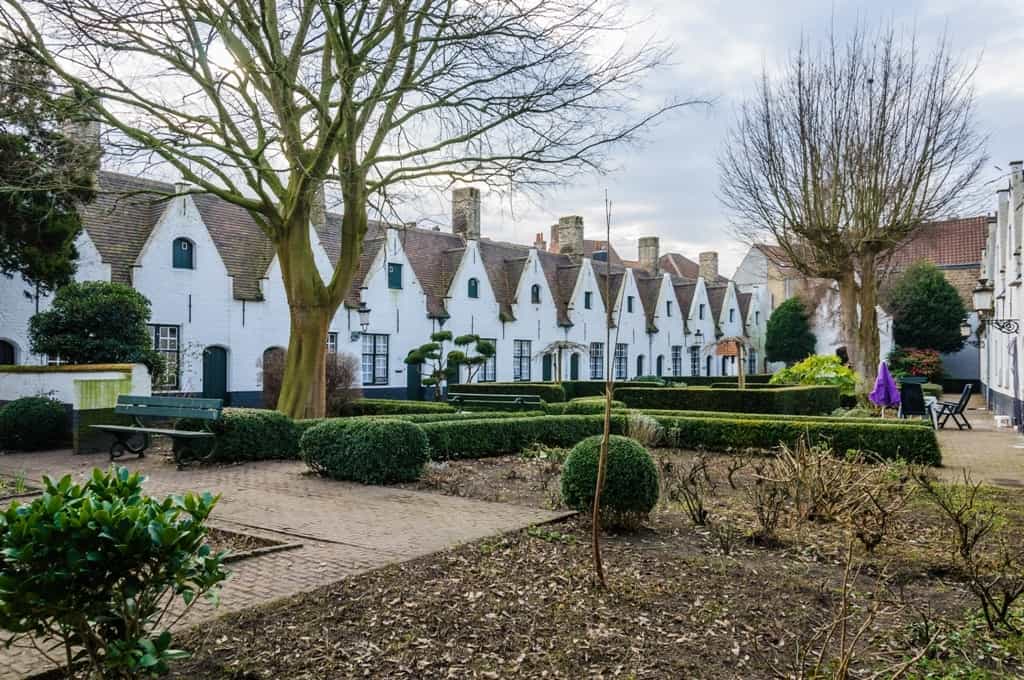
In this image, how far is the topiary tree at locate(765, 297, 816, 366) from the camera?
4731 centimetres

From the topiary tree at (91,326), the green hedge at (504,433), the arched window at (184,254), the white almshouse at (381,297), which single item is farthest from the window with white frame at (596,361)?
the topiary tree at (91,326)

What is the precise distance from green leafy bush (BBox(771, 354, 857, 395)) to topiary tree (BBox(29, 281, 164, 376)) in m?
21.1

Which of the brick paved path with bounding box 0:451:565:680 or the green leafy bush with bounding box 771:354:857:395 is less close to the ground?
the green leafy bush with bounding box 771:354:857:395

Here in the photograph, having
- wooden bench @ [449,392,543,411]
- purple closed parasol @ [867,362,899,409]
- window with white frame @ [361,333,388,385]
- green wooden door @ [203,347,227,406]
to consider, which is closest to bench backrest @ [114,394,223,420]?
wooden bench @ [449,392,543,411]

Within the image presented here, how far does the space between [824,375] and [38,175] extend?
23465mm

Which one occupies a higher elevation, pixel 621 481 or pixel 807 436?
pixel 621 481

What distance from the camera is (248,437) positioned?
12844mm

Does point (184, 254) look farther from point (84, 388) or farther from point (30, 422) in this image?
point (84, 388)

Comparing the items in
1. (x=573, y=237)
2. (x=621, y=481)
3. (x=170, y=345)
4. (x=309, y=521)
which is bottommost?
(x=309, y=521)

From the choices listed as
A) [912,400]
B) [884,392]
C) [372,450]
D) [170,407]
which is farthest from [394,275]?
[372,450]

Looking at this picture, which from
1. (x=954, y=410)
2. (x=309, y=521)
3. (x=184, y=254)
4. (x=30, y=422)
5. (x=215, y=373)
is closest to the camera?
(x=309, y=521)

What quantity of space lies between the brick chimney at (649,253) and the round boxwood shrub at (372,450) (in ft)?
130

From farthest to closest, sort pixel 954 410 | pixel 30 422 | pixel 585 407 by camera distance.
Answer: pixel 954 410, pixel 585 407, pixel 30 422

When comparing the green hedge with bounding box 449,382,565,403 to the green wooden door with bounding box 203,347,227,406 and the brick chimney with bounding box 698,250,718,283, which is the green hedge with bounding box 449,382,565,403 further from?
the brick chimney with bounding box 698,250,718,283
